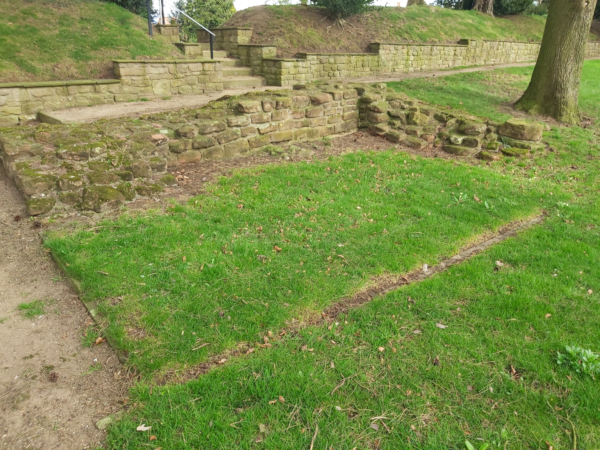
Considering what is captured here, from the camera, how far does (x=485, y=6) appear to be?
2845cm

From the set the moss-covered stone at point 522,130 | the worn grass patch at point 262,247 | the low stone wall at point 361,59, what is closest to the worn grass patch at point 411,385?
the worn grass patch at point 262,247

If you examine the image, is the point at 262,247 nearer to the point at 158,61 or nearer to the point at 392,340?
the point at 392,340

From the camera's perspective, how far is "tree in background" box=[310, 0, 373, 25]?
1719 centimetres

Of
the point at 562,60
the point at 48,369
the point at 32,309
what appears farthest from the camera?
the point at 562,60

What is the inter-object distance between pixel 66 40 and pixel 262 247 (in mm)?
10504

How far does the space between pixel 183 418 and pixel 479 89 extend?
14.5 meters

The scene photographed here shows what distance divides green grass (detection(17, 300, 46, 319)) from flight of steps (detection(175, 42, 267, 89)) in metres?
10.7

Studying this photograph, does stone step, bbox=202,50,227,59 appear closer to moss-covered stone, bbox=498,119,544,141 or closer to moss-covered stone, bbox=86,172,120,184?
moss-covered stone, bbox=498,119,544,141

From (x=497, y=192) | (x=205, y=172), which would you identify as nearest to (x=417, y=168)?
(x=497, y=192)

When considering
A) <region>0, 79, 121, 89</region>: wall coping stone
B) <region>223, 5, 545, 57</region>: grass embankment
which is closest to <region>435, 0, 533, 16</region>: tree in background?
<region>223, 5, 545, 57</region>: grass embankment

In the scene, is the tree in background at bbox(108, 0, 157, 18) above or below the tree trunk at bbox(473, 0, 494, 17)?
below

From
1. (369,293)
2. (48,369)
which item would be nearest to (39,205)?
(48,369)

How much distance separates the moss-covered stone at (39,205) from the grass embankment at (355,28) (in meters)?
12.3

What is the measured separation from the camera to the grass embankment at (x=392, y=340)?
2572 mm
